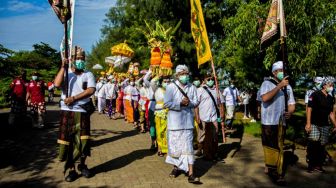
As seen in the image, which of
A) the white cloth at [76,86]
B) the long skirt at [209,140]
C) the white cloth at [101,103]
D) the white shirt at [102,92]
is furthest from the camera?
the white cloth at [101,103]

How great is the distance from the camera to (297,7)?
37.5ft

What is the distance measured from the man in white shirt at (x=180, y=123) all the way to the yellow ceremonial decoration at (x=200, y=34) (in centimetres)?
185

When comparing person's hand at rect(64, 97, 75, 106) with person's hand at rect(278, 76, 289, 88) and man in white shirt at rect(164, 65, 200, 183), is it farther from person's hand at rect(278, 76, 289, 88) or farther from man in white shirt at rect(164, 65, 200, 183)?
person's hand at rect(278, 76, 289, 88)

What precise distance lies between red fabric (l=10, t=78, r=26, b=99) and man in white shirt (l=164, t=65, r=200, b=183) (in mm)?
8354

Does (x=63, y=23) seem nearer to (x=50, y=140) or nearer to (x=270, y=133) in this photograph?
(x=270, y=133)

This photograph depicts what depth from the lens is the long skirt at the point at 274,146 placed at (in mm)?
6570

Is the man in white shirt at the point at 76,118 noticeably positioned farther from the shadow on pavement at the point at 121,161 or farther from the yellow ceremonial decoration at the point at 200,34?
the yellow ceremonial decoration at the point at 200,34

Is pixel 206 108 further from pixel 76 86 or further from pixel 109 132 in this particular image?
pixel 109 132

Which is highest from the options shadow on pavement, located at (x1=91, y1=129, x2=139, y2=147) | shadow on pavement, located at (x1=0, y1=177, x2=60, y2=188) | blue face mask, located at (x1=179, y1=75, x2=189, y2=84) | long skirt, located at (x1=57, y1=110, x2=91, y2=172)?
blue face mask, located at (x1=179, y1=75, x2=189, y2=84)

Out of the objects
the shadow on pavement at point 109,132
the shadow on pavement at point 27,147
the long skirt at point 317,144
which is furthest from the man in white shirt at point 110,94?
the long skirt at point 317,144

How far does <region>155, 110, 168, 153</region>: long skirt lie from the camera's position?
9.02 metres

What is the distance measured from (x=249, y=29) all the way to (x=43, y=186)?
867 cm

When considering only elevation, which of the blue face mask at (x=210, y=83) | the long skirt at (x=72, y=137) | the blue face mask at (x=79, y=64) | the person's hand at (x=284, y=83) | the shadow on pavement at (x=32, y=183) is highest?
the blue face mask at (x=79, y=64)

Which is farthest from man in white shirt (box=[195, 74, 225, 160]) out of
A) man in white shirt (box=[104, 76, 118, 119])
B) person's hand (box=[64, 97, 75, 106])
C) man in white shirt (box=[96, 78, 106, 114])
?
man in white shirt (box=[96, 78, 106, 114])
